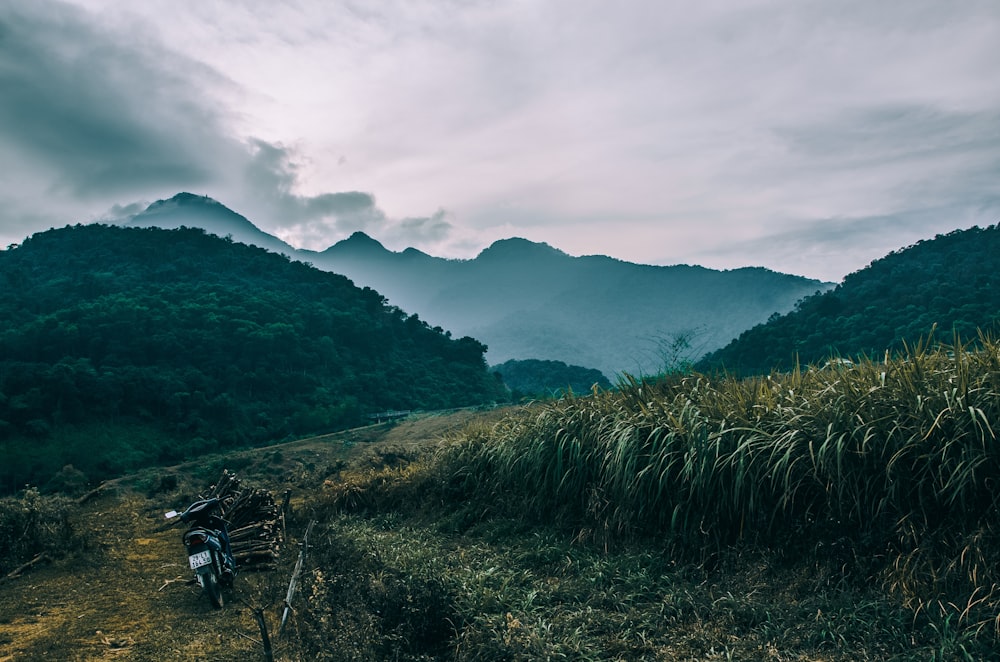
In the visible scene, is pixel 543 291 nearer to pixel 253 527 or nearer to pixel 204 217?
pixel 204 217

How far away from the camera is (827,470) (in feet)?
15.0

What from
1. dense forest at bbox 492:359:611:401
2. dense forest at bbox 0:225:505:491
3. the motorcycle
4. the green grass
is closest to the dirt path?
the motorcycle

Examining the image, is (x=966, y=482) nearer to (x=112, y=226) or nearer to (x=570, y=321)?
(x=112, y=226)

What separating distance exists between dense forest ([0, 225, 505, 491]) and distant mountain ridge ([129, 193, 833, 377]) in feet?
162

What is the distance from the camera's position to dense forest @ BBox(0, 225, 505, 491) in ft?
106

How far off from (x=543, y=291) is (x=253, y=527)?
166678mm

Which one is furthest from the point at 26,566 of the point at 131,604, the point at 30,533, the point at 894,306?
the point at 894,306

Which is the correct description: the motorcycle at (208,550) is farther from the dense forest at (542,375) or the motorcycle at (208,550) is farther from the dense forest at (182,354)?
the dense forest at (542,375)

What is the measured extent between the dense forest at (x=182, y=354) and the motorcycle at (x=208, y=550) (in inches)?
943

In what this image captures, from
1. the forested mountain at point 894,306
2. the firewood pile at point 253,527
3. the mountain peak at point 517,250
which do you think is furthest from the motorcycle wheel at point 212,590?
the mountain peak at point 517,250

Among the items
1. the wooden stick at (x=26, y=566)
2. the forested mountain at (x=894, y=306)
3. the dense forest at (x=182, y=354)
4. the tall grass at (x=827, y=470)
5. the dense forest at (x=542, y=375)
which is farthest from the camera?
the dense forest at (x=542, y=375)

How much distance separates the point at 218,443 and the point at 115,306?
61.5 ft

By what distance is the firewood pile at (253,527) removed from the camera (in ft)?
25.8

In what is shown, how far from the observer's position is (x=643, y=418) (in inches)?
249
